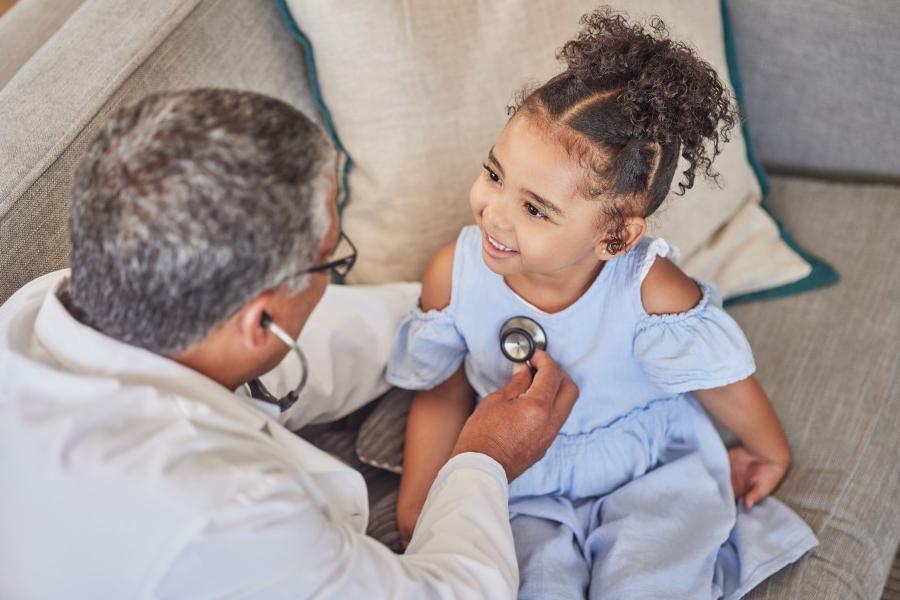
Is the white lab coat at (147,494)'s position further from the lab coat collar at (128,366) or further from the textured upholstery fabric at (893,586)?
the textured upholstery fabric at (893,586)

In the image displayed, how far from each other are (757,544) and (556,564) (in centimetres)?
29

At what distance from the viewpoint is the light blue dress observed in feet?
3.84

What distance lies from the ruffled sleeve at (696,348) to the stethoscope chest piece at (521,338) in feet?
0.47

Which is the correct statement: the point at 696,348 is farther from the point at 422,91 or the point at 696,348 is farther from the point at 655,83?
the point at 422,91

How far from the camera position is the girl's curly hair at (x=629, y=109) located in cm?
104

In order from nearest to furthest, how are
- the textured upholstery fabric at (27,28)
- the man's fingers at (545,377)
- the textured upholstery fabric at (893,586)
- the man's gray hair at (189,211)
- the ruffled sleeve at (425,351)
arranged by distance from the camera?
1. the man's gray hair at (189,211)
2. the man's fingers at (545,377)
3. the ruffled sleeve at (425,351)
4. the textured upholstery fabric at (27,28)
5. the textured upholstery fabric at (893,586)

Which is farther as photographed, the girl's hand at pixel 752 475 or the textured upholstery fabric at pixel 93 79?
the girl's hand at pixel 752 475

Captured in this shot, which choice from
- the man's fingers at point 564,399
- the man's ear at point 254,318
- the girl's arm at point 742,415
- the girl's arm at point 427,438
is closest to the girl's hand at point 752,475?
the girl's arm at point 742,415

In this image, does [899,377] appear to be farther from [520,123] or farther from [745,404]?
[520,123]

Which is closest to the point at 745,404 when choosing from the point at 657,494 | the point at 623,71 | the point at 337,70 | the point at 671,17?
the point at 657,494

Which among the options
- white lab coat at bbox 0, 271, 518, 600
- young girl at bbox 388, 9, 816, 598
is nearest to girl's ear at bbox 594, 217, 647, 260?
young girl at bbox 388, 9, 816, 598

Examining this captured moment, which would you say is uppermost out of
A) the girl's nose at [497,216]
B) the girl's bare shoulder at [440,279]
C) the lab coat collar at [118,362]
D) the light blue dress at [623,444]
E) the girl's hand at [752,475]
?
the lab coat collar at [118,362]

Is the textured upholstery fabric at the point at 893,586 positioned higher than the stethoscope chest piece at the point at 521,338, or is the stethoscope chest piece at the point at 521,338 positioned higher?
the stethoscope chest piece at the point at 521,338

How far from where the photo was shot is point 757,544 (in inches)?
47.7
